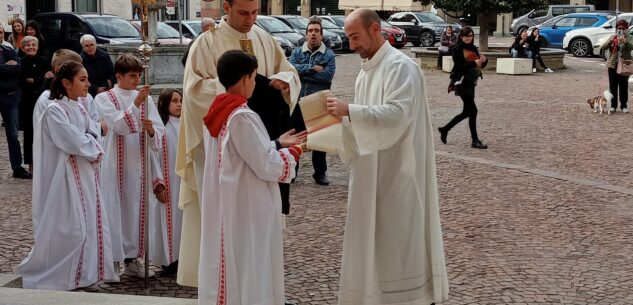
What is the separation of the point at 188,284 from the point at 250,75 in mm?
1727

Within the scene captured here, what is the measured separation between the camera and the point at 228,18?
625cm

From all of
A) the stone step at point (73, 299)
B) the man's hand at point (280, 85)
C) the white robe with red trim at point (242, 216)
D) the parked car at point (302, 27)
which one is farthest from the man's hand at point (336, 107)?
the parked car at point (302, 27)

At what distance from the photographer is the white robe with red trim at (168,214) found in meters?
7.21

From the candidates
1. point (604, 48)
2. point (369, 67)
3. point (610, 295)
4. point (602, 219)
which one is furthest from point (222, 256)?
point (604, 48)

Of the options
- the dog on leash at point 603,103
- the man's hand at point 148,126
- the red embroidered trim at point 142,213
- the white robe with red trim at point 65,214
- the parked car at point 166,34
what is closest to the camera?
the white robe with red trim at point 65,214

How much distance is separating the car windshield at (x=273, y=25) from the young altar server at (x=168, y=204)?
2465 cm

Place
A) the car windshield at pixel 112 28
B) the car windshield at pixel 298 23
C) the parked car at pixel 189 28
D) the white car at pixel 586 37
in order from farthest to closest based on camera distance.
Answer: the car windshield at pixel 298 23, the white car at pixel 586 37, the parked car at pixel 189 28, the car windshield at pixel 112 28

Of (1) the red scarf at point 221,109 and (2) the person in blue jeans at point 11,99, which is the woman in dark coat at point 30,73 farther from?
(1) the red scarf at point 221,109

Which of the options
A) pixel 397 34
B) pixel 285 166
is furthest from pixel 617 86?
pixel 397 34

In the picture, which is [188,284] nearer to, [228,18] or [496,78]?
[228,18]

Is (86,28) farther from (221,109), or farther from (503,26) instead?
(503,26)

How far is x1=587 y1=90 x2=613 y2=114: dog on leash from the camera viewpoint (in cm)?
1717

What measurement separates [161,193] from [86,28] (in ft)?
50.3

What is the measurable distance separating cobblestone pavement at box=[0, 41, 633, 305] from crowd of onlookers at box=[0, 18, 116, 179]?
1.19 feet
